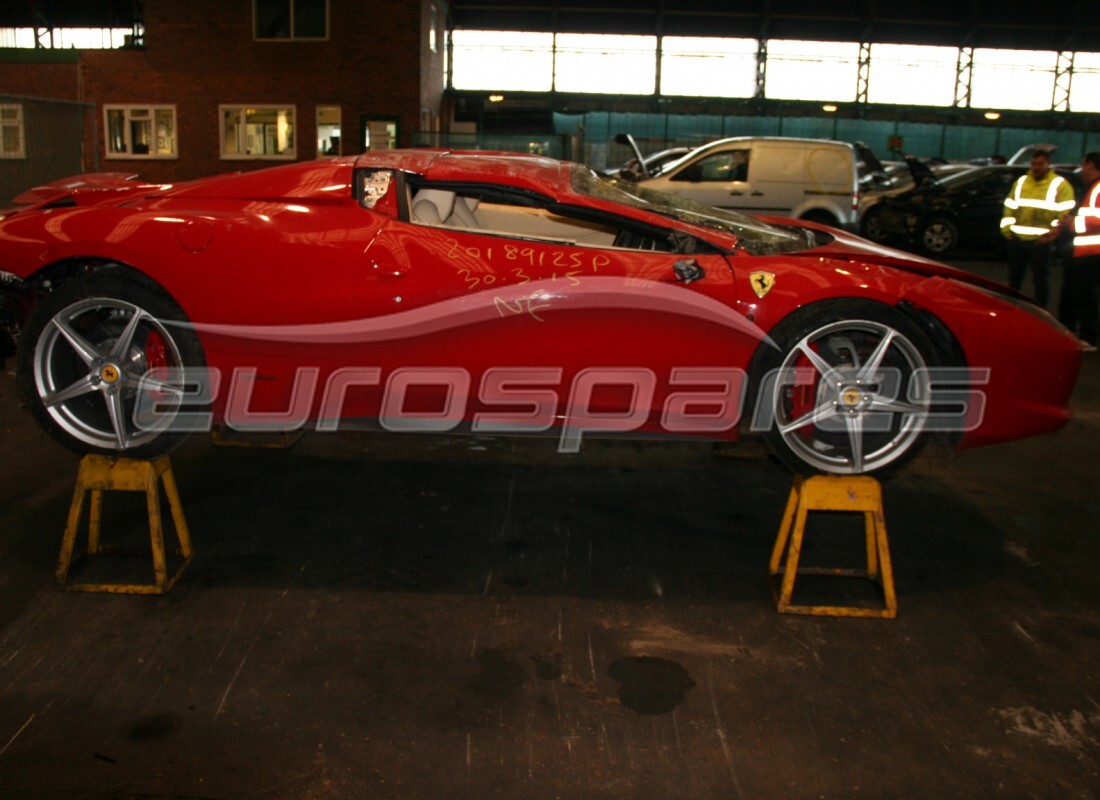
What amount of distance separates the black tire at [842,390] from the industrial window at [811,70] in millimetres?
31722

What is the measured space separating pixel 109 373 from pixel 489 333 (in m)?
1.48

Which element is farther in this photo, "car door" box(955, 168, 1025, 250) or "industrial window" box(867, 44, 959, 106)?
"industrial window" box(867, 44, 959, 106)

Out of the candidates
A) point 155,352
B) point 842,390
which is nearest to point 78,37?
point 155,352

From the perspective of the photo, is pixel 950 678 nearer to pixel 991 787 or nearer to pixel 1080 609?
pixel 991 787

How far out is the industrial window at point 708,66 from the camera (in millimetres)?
32844

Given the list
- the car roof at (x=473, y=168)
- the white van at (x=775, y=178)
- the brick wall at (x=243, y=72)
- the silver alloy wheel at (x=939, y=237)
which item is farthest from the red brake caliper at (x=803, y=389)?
the brick wall at (x=243, y=72)

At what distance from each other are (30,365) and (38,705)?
5.11 feet

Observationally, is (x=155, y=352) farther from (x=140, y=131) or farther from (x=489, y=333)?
(x=140, y=131)

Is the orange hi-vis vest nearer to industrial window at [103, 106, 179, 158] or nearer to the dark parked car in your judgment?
the dark parked car

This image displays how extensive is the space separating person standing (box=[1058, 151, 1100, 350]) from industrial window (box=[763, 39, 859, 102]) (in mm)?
26716

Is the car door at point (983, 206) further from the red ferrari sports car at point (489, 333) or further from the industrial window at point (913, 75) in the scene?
the industrial window at point (913, 75)

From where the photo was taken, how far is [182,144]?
22500mm

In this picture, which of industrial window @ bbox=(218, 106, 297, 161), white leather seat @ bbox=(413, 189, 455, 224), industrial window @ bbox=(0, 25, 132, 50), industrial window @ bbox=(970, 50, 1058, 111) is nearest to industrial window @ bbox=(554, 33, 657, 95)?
industrial window @ bbox=(970, 50, 1058, 111)

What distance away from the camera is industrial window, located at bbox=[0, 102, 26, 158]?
10.9 meters
